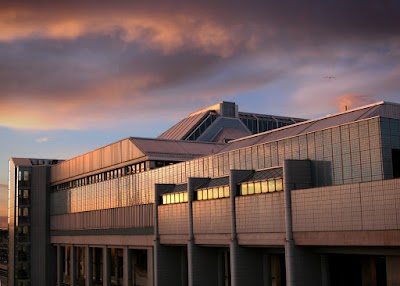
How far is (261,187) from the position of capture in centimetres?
5369

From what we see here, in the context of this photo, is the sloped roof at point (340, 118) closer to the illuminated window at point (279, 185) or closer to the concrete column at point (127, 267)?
the illuminated window at point (279, 185)

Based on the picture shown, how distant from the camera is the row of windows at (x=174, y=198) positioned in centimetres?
6769

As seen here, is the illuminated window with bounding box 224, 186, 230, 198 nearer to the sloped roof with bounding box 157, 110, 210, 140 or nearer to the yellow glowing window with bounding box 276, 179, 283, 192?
the yellow glowing window with bounding box 276, 179, 283, 192

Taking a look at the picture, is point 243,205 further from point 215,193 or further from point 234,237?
point 215,193

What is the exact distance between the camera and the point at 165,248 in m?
73.4

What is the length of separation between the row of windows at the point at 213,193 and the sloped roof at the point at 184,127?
4404cm

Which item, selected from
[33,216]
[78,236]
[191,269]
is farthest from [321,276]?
[33,216]

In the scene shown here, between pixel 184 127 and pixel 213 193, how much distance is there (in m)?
52.1

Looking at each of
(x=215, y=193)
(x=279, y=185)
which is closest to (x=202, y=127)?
(x=215, y=193)

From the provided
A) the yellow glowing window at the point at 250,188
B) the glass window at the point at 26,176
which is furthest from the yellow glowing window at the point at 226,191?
the glass window at the point at 26,176

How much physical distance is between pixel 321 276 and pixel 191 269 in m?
18.6

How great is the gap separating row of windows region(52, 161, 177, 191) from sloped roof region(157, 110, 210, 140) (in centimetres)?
1743

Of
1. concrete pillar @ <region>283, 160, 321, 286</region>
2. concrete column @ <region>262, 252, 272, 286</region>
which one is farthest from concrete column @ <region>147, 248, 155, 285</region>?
concrete pillar @ <region>283, 160, 321, 286</region>

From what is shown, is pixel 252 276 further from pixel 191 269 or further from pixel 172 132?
pixel 172 132
